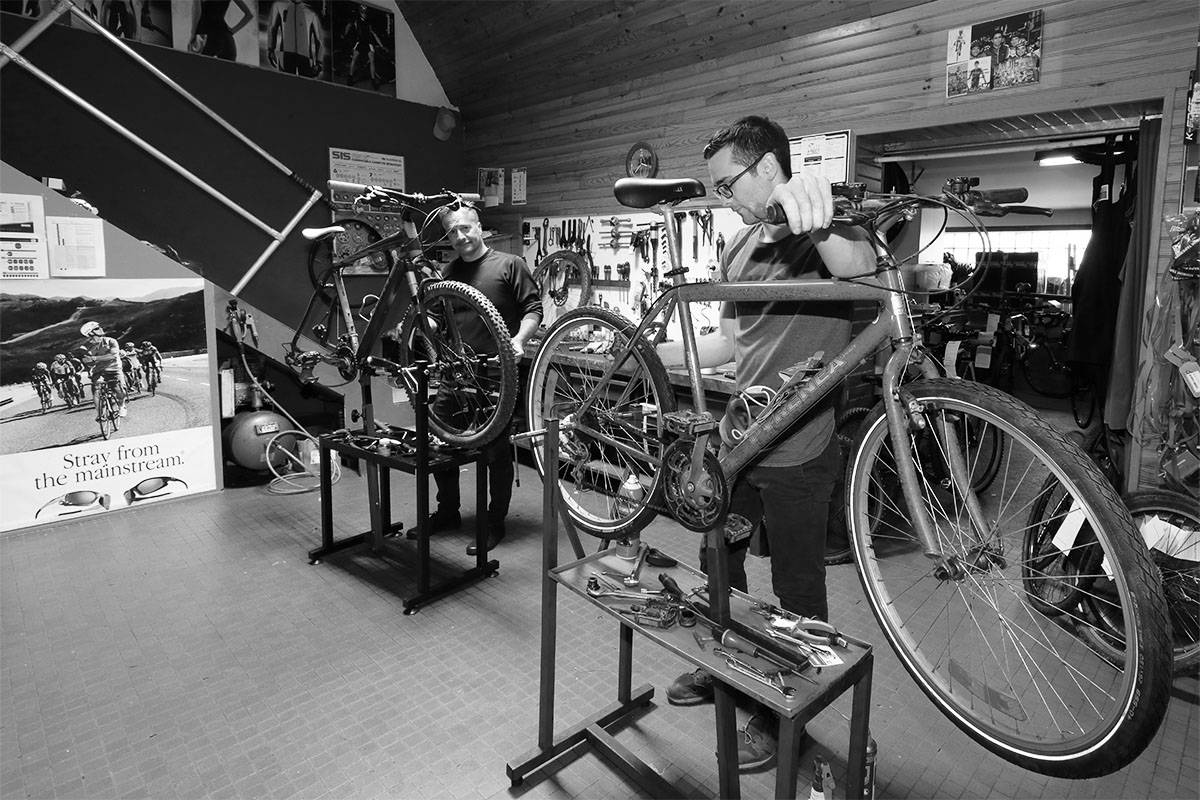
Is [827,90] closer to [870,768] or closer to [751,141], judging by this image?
[751,141]

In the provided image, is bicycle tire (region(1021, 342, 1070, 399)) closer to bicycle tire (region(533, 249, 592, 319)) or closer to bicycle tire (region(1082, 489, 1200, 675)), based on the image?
bicycle tire (region(533, 249, 592, 319))

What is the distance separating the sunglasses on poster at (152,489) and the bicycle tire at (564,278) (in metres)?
2.55

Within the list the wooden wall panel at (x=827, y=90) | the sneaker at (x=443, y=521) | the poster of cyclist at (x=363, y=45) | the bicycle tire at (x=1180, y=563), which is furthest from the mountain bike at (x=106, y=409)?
the bicycle tire at (x=1180, y=563)

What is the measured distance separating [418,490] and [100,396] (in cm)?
225

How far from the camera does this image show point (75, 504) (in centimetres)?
372

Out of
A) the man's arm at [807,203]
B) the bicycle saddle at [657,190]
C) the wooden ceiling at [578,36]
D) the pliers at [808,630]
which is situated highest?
the wooden ceiling at [578,36]

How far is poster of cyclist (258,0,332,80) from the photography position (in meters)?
4.90

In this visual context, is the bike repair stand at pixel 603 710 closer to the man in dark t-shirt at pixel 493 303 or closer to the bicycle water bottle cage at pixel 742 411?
the bicycle water bottle cage at pixel 742 411

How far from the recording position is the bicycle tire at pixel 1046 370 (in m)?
7.64

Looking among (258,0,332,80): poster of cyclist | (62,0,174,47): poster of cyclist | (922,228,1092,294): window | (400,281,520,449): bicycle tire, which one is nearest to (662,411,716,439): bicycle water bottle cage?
(400,281,520,449): bicycle tire

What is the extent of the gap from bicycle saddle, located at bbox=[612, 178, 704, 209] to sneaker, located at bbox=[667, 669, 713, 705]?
4.66 feet

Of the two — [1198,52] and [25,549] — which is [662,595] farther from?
[25,549]

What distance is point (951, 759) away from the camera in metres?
1.95

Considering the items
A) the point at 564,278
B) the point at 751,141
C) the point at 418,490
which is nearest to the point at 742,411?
the point at 751,141
